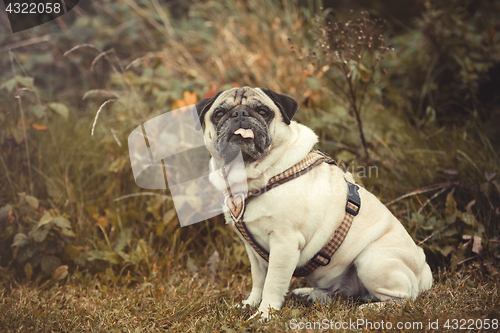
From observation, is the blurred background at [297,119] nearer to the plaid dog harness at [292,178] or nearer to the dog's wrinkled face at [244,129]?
the plaid dog harness at [292,178]

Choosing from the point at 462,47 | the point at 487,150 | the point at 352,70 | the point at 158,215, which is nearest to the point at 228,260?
the point at 158,215

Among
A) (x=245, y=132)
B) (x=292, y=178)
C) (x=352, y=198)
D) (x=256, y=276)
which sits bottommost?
(x=256, y=276)

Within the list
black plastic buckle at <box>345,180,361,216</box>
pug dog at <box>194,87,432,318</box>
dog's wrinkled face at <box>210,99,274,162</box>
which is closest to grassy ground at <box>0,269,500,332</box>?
pug dog at <box>194,87,432,318</box>

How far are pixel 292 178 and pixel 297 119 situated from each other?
196 cm

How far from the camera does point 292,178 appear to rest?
2387 millimetres

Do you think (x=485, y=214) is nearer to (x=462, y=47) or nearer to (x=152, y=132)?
(x=462, y=47)

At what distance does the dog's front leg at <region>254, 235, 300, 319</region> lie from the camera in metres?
2.29

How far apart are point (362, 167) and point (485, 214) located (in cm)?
112

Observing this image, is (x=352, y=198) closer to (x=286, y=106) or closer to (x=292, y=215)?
(x=292, y=215)

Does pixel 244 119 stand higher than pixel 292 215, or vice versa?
pixel 244 119

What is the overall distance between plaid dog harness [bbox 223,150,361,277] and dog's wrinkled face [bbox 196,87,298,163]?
210 mm

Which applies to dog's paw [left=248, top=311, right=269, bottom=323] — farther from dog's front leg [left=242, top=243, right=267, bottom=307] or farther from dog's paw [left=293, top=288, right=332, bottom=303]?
dog's paw [left=293, top=288, right=332, bottom=303]

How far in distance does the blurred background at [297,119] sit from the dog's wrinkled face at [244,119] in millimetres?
1044

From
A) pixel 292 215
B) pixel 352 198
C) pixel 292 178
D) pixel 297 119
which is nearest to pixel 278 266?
pixel 292 215
